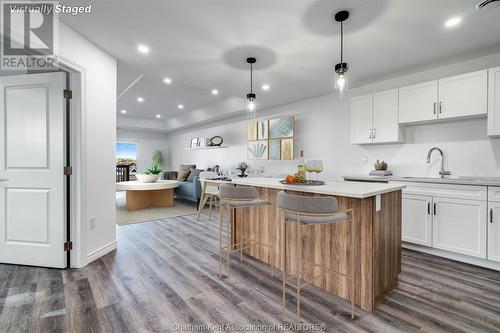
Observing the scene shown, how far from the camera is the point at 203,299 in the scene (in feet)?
6.52

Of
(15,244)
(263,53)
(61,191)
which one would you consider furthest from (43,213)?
(263,53)

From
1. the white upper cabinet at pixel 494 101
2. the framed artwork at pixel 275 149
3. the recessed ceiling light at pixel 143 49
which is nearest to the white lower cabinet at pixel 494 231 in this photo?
the white upper cabinet at pixel 494 101

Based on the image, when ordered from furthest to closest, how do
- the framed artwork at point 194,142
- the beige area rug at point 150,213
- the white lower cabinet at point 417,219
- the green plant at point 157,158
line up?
the green plant at point 157,158 < the framed artwork at point 194,142 < the beige area rug at point 150,213 < the white lower cabinet at point 417,219

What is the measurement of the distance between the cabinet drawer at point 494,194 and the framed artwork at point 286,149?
3114 millimetres

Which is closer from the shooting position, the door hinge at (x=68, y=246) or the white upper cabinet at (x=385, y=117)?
the door hinge at (x=68, y=246)

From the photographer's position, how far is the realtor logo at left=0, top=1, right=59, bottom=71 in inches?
73.0

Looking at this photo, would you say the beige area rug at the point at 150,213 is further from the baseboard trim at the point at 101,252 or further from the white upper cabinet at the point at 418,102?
the white upper cabinet at the point at 418,102

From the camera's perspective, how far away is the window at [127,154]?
9367 millimetres

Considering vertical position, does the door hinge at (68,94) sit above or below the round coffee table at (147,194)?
above

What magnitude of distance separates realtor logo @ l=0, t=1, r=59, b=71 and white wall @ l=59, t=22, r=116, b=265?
0.10 meters

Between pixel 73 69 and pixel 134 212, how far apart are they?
11.7 feet

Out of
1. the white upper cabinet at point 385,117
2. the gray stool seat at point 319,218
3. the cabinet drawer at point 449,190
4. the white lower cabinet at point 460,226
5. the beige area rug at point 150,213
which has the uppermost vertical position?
the white upper cabinet at point 385,117

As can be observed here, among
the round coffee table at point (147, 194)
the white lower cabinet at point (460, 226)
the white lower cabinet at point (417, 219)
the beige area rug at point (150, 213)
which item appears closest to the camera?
the white lower cabinet at point (460, 226)

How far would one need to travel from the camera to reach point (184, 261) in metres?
2.75
